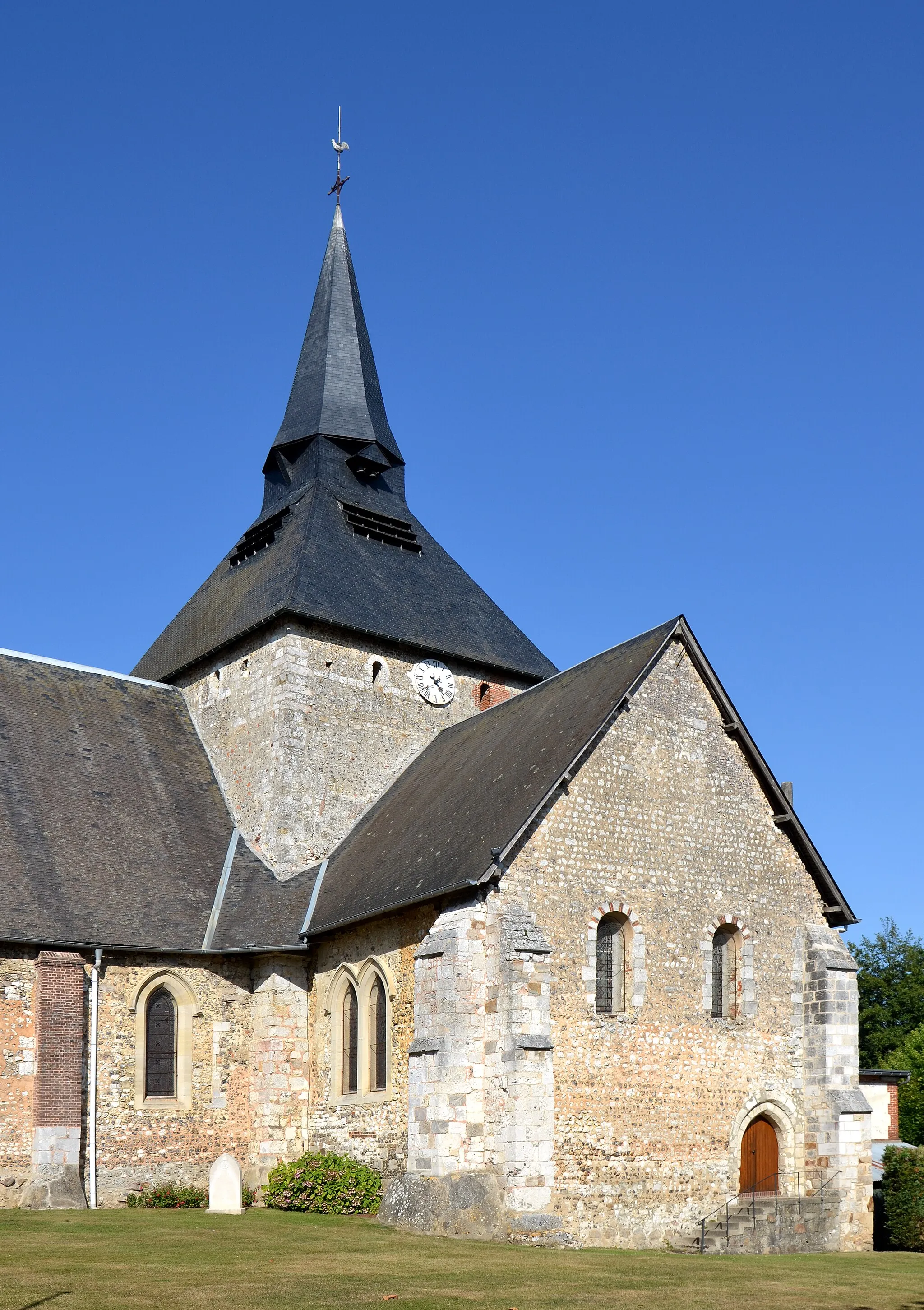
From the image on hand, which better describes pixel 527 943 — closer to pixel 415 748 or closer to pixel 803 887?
pixel 803 887

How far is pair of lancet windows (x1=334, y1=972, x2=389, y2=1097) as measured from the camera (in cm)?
2178

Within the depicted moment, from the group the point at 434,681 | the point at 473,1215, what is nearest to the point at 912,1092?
the point at 434,681

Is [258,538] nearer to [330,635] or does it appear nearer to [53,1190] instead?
[330,635]

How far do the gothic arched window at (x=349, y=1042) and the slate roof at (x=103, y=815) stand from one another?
9.01ft

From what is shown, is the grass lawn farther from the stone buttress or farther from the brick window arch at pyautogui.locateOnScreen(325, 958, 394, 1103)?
the brick window arch at pyautogui.locateOnScreen(325, 958, 394, 1103)

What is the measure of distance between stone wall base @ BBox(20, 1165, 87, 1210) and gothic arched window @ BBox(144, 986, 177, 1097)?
1.97m

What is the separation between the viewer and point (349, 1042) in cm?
2273

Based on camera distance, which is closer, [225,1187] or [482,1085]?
[482,1085]

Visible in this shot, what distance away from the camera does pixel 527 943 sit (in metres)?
19.2

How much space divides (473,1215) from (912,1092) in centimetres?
3572

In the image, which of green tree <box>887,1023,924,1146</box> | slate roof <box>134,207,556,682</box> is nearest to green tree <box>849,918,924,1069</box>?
green tree <box>887,1023,924,1146</box>

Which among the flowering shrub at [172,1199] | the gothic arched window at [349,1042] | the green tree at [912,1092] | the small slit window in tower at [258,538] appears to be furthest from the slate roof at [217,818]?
the green tree at [912,1092]

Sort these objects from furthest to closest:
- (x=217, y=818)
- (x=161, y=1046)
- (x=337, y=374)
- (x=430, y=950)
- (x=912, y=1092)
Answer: (x=912, y=1092)
(x=337, y=374)
(x=217, y=818)
(x=161, y=1046)
(x=430, y=950)

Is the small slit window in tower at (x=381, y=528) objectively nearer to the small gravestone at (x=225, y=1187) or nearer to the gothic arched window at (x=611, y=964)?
the gothic arched window at (x=611, y=964)
